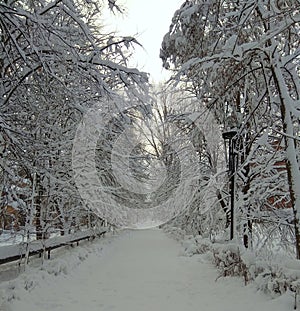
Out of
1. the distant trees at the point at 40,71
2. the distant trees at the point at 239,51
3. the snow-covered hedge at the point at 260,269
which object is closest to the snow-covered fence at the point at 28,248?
the distant trees at the point at 40,71

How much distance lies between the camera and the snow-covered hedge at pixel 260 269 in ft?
15.4

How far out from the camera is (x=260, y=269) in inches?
223

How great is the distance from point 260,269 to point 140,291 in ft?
7.40

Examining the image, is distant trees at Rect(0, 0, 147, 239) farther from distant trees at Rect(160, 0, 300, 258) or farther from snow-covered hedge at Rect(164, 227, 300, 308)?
snow-covered hedge at Rect(164, 227, 300, 308)

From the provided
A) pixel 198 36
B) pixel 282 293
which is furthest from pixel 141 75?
pixel 282 293

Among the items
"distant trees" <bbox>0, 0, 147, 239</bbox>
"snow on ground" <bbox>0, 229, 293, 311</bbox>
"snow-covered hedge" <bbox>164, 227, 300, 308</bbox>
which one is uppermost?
"distant trees" <bbox>0, 0, 147, 239</bbox>

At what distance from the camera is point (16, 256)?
7320 mm

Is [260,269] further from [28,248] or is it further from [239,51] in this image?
[28,248]

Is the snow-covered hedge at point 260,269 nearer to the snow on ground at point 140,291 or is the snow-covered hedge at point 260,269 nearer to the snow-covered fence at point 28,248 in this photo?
the snow on ground at point 140,291

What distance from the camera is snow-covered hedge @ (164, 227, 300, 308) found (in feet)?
15.4

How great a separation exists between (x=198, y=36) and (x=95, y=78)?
1744mm

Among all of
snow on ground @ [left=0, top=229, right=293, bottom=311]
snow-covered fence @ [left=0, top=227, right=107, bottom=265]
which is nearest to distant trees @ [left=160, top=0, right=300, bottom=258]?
snow on ground @ [left=0, top=229, right=293, bottom=311]

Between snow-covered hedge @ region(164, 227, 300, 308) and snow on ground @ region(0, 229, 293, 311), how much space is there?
17cm

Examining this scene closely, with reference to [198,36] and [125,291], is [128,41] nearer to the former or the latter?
[198,36]
